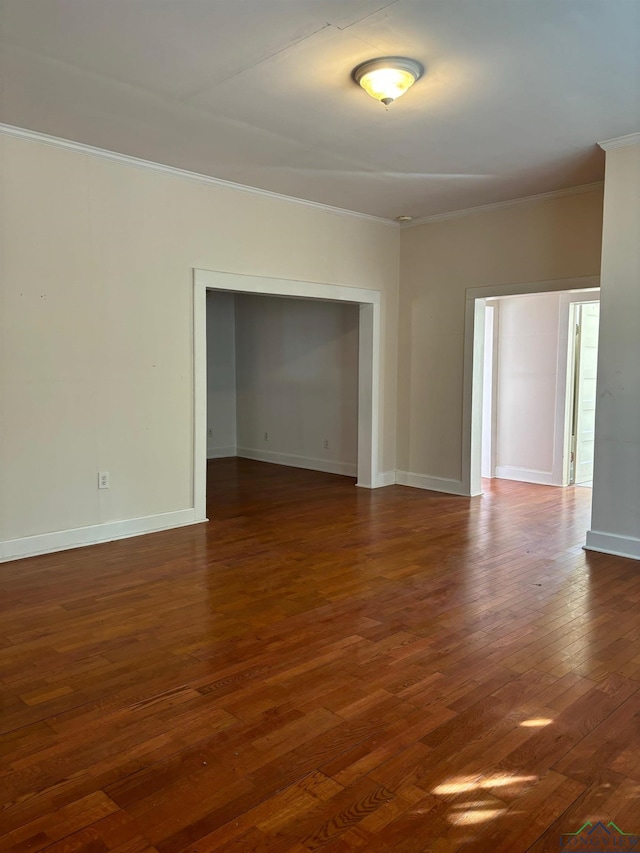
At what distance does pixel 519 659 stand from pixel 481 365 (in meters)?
4.06

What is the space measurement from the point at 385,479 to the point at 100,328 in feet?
11.9

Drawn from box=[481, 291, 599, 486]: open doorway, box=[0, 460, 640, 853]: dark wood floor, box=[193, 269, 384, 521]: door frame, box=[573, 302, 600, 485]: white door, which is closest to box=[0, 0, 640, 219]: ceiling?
box=[193, 269, 384, 521]: door frame

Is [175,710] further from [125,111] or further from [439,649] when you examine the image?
[125,111]

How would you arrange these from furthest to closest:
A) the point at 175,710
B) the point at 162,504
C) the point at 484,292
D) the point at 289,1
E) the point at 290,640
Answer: the point at 484,292 → the point at 162,504 → the point at 290,640 → the point at 289,1 → the point at 175,710

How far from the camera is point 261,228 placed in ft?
18.9

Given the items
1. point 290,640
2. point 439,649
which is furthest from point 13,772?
point 439,649

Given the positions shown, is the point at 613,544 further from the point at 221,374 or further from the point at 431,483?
the point at 221,374

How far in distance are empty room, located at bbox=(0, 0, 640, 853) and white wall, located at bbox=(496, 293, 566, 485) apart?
4 centimetres

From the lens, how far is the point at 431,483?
699cm

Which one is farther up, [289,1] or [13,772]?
[289,1]

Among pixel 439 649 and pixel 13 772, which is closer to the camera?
pixel 13 772

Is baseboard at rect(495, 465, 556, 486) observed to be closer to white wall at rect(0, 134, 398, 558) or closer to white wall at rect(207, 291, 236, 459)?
white wall at rect(207, 291, 236, 459)

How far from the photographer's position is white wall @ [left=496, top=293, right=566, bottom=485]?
24.3ft
